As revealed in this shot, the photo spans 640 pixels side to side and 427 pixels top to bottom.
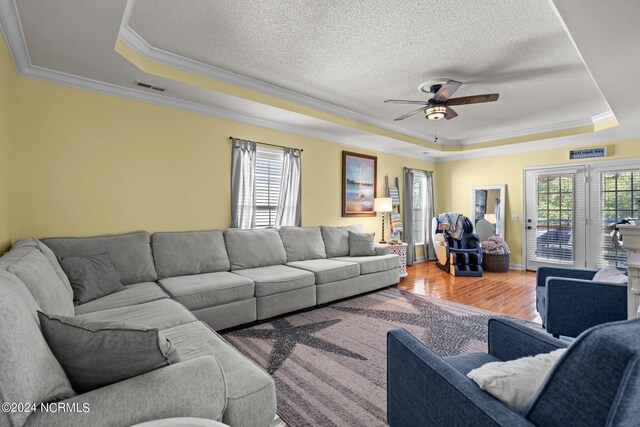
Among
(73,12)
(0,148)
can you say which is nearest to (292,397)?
(0,148)

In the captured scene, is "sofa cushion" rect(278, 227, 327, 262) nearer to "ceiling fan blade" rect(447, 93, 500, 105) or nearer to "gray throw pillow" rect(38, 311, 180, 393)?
"ceiling fan blade" rect(447, 93, 500, 105)

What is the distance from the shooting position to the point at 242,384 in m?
1.38

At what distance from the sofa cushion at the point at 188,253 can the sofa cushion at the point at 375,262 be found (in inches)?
69.6

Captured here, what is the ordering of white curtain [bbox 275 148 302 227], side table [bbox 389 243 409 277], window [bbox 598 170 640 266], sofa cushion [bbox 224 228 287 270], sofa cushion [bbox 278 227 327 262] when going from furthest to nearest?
side table [bbox 389 243 409 277] → window [bbox 598 170 640 266] → white curtain [bbox 275 148 302 227] → sofa cushion [bbox 278 227 327 262] → sofa cushion [bbox 224 228 287 270]

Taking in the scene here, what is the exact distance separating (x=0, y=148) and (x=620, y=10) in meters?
4.36

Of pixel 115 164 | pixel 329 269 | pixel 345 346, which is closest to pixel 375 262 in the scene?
pixel 329 269

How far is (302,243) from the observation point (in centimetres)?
453

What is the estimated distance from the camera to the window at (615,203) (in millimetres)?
5211

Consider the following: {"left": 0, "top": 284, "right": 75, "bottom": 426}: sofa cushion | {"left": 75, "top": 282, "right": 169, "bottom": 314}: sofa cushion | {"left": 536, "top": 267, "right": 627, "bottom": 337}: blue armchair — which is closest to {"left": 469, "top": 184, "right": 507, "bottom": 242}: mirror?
{"left": 536, "top": 267, "right": 627, "bottom": 337}: blue armchair

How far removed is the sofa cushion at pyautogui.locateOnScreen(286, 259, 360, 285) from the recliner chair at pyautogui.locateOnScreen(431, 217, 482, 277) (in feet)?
8.17

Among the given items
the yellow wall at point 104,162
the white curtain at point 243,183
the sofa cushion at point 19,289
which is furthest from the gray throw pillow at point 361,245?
the sofa cushion at point 19,289

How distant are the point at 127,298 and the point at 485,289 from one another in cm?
476

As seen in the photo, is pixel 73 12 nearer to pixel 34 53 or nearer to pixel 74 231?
pixel 34 53

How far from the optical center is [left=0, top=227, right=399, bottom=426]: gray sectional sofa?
991 mm
